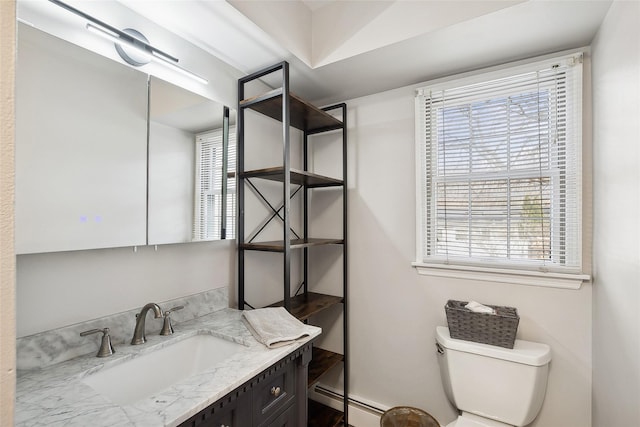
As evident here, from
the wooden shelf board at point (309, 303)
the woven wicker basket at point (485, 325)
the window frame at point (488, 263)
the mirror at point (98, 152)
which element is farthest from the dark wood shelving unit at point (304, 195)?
the woven wicker basket at point (485, 325)

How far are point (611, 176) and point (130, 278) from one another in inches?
78.4

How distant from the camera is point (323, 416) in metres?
1.99

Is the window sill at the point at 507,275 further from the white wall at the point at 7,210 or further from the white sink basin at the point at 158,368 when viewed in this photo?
the white wall at the point at 7,210

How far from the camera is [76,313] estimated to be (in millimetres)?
1087

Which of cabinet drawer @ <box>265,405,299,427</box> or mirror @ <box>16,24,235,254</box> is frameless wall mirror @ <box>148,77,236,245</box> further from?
cabinet drawer @ <box>265,405,299,427</box>

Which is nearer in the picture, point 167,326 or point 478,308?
point 167,326

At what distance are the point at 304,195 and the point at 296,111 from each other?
2.07 feet

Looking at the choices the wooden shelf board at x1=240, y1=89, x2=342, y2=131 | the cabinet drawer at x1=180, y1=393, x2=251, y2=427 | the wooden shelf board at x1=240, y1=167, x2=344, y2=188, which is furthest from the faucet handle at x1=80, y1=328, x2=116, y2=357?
the wooden shelf board at x1=240, y1=89, x2=342, y2=131

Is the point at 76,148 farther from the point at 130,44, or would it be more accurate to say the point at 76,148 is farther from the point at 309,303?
the point at 309,303

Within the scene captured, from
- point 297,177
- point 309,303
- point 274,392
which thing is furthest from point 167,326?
point 297,177

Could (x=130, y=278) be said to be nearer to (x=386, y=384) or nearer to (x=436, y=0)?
(x=386, y=384)

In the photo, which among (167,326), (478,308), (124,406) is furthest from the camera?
(478,308)

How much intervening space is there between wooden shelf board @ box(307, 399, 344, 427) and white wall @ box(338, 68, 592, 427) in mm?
188

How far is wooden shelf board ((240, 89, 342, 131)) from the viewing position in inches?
64.1
